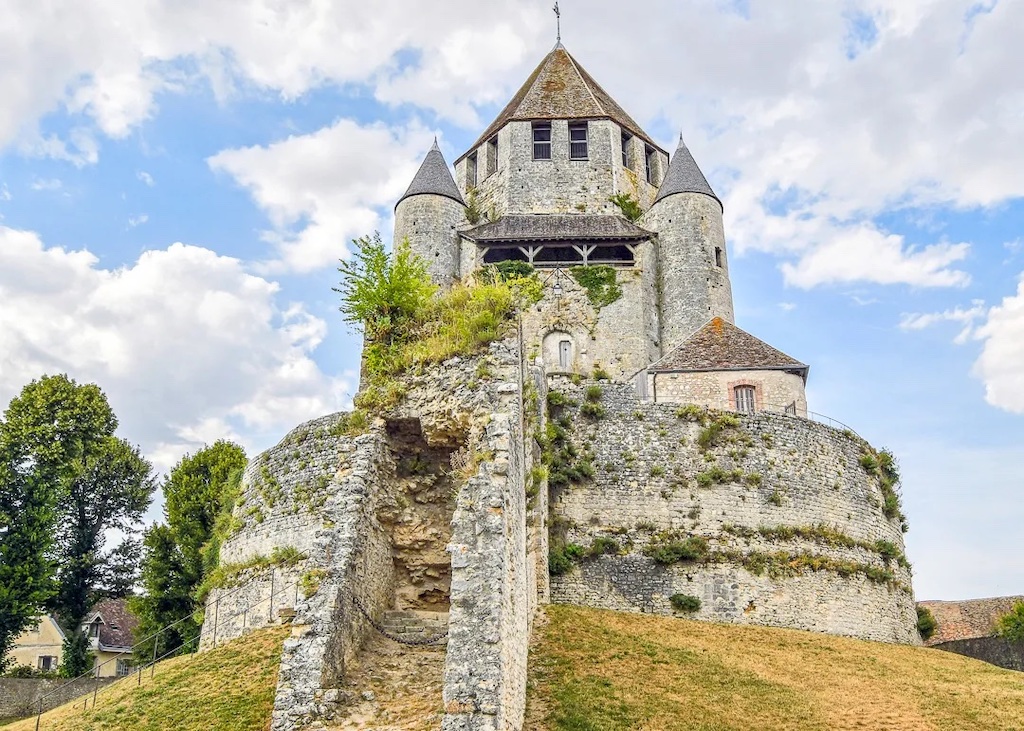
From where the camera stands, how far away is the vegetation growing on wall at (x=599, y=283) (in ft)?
121

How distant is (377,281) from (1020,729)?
39.9ft

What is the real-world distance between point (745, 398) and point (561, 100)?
21206 mm

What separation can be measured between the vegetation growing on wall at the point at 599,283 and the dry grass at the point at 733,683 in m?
18.4

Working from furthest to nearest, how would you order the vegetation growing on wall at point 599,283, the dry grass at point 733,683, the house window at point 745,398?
1. the vegetation growing on wall at point 599,283
2. the house window at point 745,398
3. the dry grass at point 733,683

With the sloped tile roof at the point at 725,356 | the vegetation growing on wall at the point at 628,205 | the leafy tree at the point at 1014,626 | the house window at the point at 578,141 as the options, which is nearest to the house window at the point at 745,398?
the sloped tile roof at the point at 725,356

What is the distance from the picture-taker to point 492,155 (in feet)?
141

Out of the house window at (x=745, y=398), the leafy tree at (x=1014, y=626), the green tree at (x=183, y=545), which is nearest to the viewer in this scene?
the leafy tree at (x=1014, y=626)

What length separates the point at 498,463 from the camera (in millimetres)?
12133

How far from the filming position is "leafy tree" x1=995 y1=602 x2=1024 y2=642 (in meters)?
25.9

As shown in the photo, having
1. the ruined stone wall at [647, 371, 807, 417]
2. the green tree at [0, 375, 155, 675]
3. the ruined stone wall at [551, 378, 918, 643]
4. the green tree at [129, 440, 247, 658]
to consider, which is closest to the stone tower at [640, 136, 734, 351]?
the ruined stone wall at [647, 371, 807, 417]

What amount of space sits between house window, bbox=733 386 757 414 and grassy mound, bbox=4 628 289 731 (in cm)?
1501

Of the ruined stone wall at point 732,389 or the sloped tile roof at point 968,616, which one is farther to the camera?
the sloped tile roof at point 968,616

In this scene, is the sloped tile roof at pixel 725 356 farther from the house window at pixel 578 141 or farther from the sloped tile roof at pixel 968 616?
the house window at pixel 578 141

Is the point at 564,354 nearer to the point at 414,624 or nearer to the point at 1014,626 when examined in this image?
the point at 1014,626
